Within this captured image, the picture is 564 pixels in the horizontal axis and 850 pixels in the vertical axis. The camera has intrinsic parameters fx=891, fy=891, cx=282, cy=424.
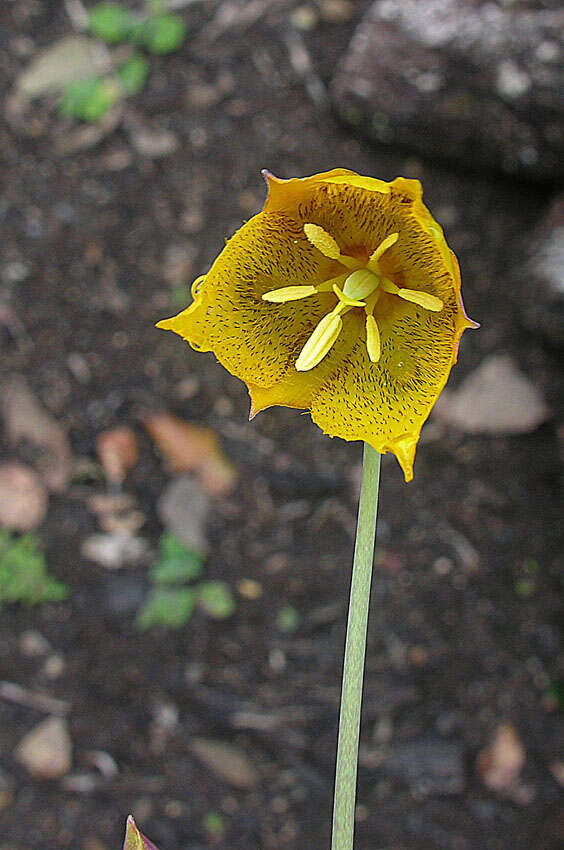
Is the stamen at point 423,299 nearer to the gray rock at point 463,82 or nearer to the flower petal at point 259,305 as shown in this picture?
the flower petal at point 259,305

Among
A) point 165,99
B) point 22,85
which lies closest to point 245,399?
point 165,99

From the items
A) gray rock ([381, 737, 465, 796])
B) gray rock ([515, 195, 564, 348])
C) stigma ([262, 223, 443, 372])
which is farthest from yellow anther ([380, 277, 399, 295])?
gray rock ([381, 737, 465, 796])

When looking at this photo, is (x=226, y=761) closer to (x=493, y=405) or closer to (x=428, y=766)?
(x=428, y=766)

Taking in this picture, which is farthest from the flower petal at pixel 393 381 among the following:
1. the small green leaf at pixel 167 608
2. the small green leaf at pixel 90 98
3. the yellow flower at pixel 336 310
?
the small green leaf at pixel 90 98

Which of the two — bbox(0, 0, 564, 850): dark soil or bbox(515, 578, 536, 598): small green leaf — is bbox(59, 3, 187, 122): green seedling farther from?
bbox(515, 578, 536, 598): small green leaf

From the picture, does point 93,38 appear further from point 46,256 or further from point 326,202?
point 326,202

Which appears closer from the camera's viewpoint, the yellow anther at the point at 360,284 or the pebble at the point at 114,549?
the yellow anther at the point at 360,284

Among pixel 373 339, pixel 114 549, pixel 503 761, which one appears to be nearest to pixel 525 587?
pixel 503 761

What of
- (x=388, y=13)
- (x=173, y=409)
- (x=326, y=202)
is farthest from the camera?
(x=173, y=409)
